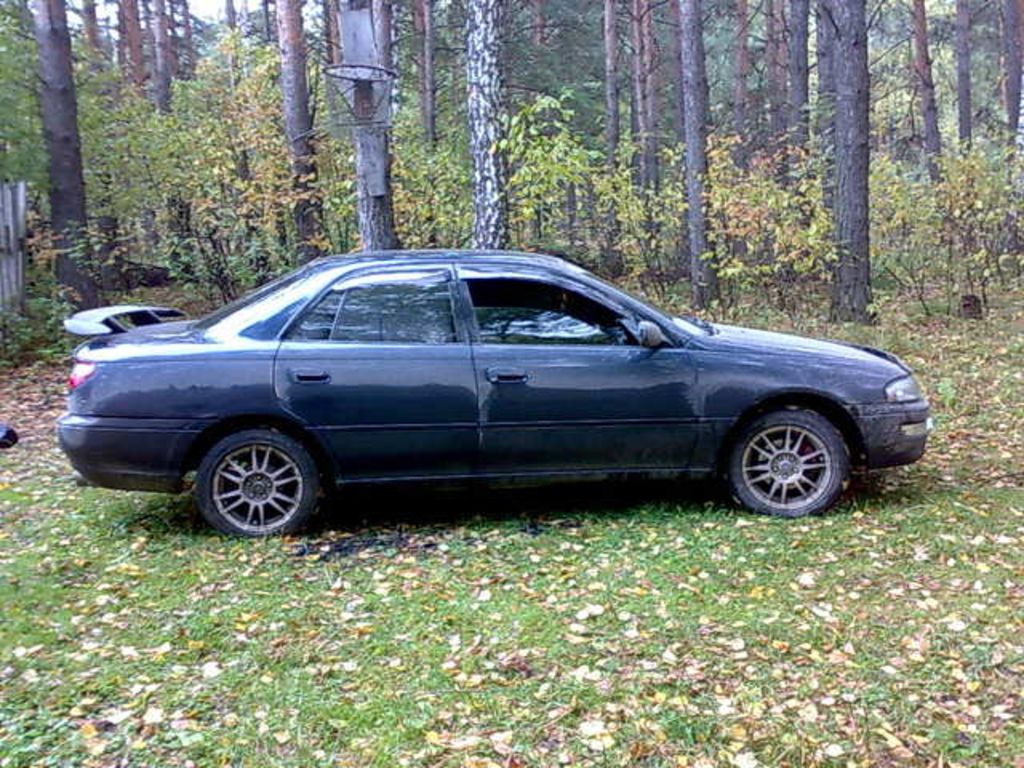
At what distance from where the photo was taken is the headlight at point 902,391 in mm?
5156

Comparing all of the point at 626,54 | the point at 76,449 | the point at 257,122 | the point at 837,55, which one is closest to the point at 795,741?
the point at 76,449

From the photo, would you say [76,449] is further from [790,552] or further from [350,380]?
[790,552]

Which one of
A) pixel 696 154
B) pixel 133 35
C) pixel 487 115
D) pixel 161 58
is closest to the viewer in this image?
pixel 487 115

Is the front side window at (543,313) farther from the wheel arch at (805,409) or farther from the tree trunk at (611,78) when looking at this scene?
the tree trunk at (611,78)

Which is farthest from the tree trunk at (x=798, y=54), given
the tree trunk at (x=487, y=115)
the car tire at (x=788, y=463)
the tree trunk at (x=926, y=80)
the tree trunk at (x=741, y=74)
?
the car tire at (x=788, y=463)

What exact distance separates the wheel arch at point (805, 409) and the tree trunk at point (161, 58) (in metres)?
18.3

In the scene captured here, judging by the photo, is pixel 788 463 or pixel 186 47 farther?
pixel 186 47

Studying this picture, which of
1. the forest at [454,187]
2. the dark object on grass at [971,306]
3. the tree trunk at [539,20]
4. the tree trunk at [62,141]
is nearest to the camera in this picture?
the forest at [454,187]

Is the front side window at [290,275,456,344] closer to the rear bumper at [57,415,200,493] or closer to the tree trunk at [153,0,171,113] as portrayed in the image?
the rear bumper at [57,415,200,493]

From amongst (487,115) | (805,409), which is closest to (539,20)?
(487,115)

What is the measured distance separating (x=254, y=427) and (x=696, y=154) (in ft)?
29.9

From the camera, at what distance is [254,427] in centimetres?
495

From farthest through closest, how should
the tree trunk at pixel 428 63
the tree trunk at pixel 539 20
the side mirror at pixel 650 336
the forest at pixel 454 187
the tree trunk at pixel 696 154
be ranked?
the tree trunk at pixel 539 20
the tree trunk at pixel 428 63
the tree trunk at pixel 696 154
the forest at pixel 454 187
the side mirror at pixel 650 336

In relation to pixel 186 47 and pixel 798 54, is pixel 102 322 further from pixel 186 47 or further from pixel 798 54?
pixel 186 47
